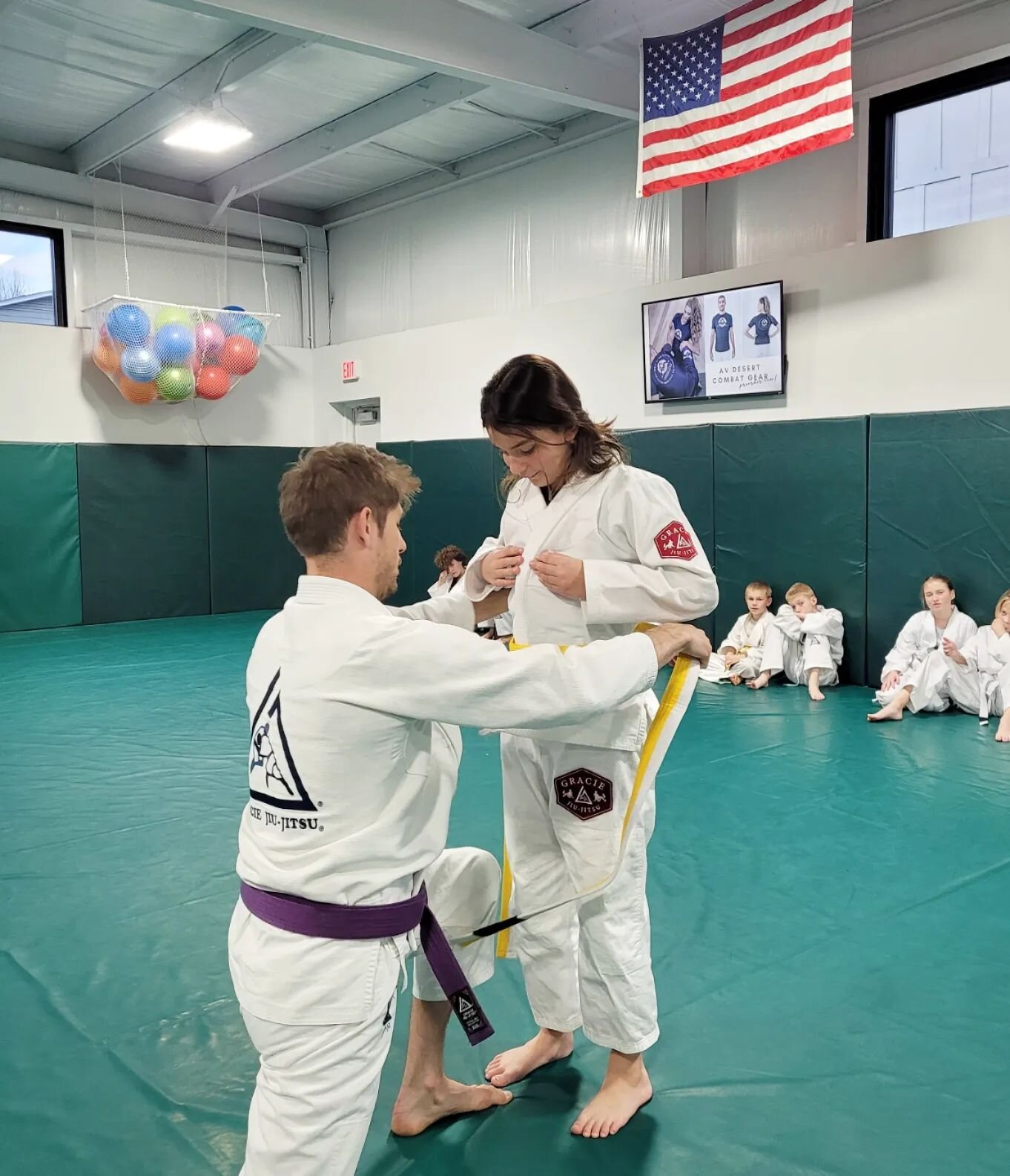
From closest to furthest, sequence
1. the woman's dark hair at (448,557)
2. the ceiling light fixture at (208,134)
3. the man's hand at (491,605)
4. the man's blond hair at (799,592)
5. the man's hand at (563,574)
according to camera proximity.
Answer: the man's hand at (563,574) < the man's hand at (491,605) < the man's blond hair at (799,592) < the woman's dark hair at (448,557) < the ceiling light fixture at (208,134)

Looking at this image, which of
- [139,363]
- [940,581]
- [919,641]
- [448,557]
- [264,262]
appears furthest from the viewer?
[264,262]

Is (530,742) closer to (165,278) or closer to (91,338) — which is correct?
(91,338)

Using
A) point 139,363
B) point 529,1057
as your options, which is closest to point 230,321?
point 139,363

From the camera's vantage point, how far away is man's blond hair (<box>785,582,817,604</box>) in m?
6.79

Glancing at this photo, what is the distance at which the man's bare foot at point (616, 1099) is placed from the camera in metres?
2.00

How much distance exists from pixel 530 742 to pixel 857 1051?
3.54 feet

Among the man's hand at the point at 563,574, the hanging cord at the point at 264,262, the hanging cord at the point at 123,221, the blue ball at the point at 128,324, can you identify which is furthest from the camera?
the hanging cord at the point at 264,262

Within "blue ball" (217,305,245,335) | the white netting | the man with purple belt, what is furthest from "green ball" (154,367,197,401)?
the man with purple belt

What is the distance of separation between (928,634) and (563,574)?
4.85 m

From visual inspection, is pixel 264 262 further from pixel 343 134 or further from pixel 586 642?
pixel 586 642

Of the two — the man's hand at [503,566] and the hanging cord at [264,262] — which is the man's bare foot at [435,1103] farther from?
the hanging cord at [264,262]

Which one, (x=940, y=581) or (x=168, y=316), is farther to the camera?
(x=168, y=316)

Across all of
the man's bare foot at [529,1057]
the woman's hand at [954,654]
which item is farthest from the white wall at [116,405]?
the man's bare foot at [529,1057]

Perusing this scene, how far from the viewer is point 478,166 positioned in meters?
9.87
